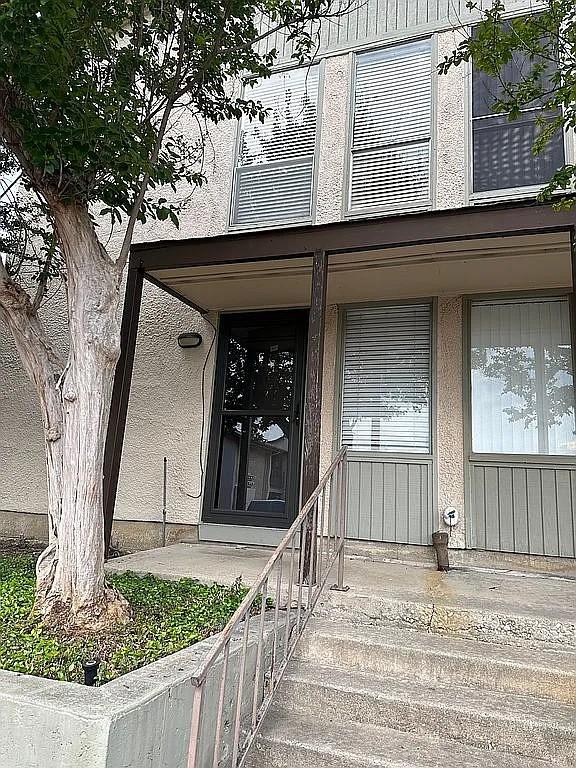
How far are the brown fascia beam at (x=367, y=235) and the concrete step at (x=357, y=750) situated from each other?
3.12 meters

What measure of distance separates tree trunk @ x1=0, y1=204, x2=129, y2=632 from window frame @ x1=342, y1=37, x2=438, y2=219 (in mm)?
2910

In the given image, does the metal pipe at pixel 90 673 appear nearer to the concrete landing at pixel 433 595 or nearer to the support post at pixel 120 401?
the concrete landing at pixel 433 595

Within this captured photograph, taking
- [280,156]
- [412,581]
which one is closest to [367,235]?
[280,156]

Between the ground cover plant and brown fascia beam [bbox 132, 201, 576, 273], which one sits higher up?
brown fascia beam [bbox 132, 201, 576, 273]

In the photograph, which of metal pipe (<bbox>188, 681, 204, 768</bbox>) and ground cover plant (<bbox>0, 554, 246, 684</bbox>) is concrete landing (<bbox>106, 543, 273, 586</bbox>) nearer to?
ground cover plant (<bbox>0, 554, 246, 684</bbox>)

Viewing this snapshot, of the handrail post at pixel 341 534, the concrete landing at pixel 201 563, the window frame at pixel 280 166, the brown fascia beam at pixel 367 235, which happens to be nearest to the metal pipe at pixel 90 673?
the concrete landing at pixel 201 563

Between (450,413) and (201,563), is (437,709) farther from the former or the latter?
(450,413)

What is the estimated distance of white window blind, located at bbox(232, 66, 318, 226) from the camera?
584 cm

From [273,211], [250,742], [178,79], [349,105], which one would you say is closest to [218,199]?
[273,211]

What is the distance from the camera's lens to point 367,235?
4.20 meters

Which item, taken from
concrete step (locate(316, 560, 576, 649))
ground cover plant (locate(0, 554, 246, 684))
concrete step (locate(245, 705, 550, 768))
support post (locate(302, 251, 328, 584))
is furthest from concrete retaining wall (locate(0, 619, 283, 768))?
support post (locate(302, 251, 328, 584))

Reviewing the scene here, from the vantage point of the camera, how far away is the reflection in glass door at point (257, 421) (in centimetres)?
575

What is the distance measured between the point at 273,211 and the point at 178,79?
7.06 feet

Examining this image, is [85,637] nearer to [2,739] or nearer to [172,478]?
[2,739]
